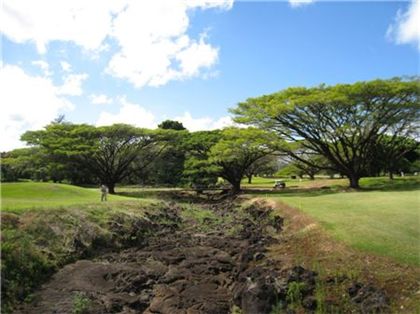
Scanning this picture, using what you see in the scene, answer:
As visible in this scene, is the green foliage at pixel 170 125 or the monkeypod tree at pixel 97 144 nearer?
the monkeypod tree at pixel 97 144

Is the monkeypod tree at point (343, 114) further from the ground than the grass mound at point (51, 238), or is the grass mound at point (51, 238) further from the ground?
the monkeypod tree at point (343, 114)

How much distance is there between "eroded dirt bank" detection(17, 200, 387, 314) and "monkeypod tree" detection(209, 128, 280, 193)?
22714mm

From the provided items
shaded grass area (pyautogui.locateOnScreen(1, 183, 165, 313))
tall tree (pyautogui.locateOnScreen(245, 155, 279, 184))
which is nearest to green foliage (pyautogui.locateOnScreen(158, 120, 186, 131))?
tall tree (pyautogui.locateOnScreen(245, 155, 279, 184))

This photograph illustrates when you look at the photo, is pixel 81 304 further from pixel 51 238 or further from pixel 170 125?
pixel 170 125

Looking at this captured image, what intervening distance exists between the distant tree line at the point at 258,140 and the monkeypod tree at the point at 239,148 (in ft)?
0.35

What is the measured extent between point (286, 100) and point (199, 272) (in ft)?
93.3

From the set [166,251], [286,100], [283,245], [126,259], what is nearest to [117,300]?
[126,259]

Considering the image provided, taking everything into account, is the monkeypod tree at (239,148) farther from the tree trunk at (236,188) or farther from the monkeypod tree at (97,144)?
the monkeypod tree at (97,144)

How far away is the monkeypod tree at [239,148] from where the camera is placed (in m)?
39.1

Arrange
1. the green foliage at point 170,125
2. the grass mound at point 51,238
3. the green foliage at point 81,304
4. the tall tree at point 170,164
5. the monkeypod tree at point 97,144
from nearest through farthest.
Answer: the green foliage at point 81,304, the grass mound at point 51,238, the monkeypod tree at point 97,144, the tall tree at point 170,164, the green foliage at point 170,125

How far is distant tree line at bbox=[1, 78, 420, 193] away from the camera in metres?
35.8

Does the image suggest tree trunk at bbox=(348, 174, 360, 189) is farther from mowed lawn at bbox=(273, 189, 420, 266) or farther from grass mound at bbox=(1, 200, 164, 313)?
grass mound at bbox=(1, 200, 164, 313)

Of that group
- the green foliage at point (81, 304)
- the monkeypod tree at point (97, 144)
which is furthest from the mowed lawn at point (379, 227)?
the monkeypod tree at point (97, 144)

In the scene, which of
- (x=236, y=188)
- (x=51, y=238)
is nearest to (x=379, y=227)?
(x=51, y=238)
